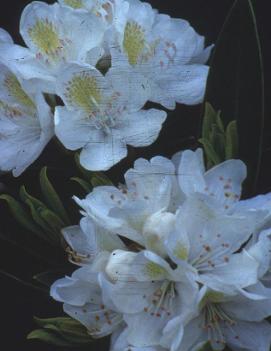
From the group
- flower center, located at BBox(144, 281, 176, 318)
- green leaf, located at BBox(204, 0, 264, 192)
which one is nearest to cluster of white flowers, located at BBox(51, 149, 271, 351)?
flower center, located at BBox(144, 281, 176, 318)

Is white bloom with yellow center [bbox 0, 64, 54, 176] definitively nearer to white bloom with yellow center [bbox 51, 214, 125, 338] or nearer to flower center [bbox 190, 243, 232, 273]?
white bloom with yellow center [bbox 51, 214, 125, 338]

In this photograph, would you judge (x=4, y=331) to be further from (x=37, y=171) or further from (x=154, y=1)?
(x=154, y=1)

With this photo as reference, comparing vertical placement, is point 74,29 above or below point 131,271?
above

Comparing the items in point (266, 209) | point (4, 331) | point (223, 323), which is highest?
point (266, 209)

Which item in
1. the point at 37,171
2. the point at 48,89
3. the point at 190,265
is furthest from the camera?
the point at 37,171

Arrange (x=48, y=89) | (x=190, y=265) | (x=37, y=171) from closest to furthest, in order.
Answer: (x=190, y=265), (x=48, y=89), (x=37, y=171)

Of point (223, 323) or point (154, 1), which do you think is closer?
point (223, 323)

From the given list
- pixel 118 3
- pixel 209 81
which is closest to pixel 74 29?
pixel 118 3
